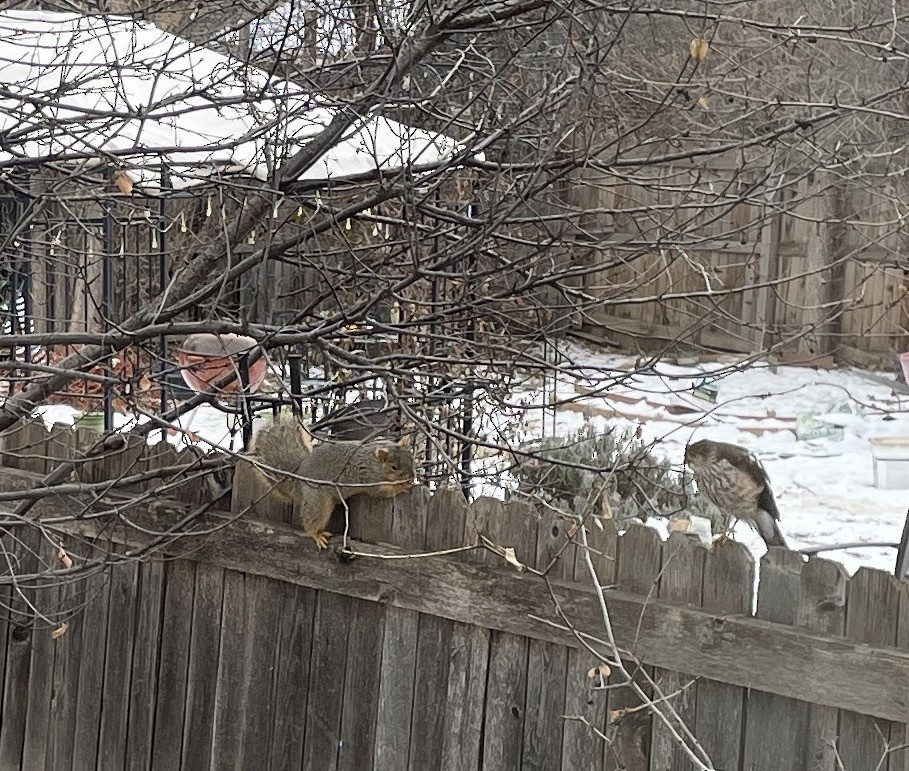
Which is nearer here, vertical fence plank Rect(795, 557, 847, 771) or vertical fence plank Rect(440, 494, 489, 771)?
vertical fence plank Rect(795, 557, 847, 771)

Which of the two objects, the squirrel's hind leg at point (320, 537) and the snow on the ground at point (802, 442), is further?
the snow on the ground at point (802, 442)

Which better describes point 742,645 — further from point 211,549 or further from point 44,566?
point 44,566

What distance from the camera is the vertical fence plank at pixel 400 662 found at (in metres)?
3.55

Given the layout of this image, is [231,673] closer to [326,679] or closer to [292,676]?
[292,676]

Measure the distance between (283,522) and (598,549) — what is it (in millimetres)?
1030

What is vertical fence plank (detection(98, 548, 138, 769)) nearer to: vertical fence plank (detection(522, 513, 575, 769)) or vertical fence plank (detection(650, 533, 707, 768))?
vertical fence plank (detection(522, 513, 575, 769))

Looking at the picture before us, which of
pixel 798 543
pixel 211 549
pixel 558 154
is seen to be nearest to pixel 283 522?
pixel 211 549

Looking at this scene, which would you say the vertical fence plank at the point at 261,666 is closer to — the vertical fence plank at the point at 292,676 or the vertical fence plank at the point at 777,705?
the vertical fence plank at the point at 292,676

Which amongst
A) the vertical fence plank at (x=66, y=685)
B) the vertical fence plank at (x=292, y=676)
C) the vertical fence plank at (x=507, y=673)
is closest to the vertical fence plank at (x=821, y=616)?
the vertical fence plank at (x=507, y=673)

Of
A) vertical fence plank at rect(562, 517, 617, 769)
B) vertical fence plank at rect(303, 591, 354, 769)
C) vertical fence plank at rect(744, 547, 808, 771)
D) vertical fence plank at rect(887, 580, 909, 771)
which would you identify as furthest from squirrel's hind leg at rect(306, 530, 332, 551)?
vertical fence plank at rect(887, 580, 909, 771)

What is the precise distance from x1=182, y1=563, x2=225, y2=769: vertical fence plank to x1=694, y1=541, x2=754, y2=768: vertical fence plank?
5.02 feet

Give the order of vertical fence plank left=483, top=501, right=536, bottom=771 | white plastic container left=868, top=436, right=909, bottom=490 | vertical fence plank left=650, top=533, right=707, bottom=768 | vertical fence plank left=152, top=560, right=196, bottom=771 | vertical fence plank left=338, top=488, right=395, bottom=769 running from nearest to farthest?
vertical fence plank left=650, top=533, right=707, bottom=768 → vertical fence plank left=483, top=501, right=536, bottom=771 → vertical fence plank left=338, top=488, right=395, bottom=769 → vertical fence plank left=152, top=560, right=196, bottom=771 → white plastic container left=868, top=436, right=909, bottom=490

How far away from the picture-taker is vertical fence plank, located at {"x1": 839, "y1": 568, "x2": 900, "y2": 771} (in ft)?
9.43

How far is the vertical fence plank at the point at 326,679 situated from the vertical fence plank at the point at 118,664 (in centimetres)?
69
